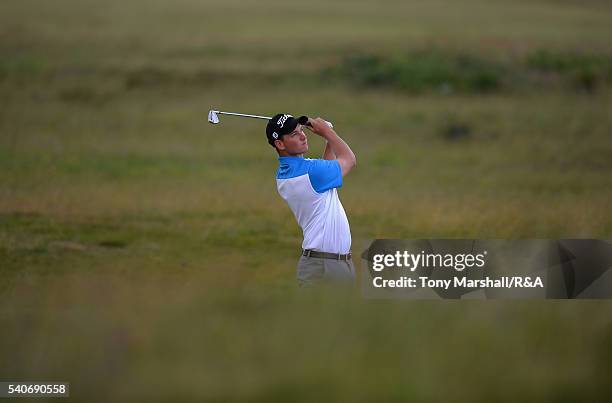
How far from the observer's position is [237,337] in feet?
18.1

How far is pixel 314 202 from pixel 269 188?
11421mm

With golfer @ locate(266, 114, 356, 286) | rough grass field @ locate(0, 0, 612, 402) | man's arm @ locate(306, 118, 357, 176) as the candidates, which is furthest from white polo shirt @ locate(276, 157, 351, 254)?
rough grass field @ locate(0, 0, 612, 402)

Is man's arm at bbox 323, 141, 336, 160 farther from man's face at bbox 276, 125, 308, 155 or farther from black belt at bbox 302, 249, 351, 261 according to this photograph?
black belt at bbox 302, 249, 351, 261

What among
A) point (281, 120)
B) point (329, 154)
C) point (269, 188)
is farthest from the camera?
point (269, 188)

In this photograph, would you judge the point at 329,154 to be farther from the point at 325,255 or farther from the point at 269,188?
the point at 269,188

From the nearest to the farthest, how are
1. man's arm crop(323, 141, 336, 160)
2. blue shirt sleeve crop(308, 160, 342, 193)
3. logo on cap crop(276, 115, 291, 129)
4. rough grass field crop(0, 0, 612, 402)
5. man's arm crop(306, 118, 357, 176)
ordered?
rough grass field crop(0, 0, 612, 402) < blue shirt sleeve crop(308, 160, 342, 193) < logo on cap crop(276, 115, 291, 129) < man's arm crop(306, 118, 357, 176) < man's arm crop(323, 141, 336, 160)

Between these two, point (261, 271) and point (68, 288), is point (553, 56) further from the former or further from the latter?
point (68, 288)

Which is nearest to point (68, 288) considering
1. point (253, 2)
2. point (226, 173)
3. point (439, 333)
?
point (439, 333)

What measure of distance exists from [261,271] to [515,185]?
9.43m

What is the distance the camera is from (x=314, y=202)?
753 cm

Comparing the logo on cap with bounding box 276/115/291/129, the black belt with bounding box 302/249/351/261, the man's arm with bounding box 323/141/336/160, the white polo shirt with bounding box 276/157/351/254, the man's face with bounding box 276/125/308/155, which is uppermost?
the logo on cap with bounding box 276/115/291/129

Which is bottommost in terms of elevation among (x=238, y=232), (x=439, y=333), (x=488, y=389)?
(x=488, y=389)

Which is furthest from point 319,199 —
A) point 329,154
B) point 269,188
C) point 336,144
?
point 269,188

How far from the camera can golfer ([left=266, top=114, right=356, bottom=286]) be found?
7.47 meters
